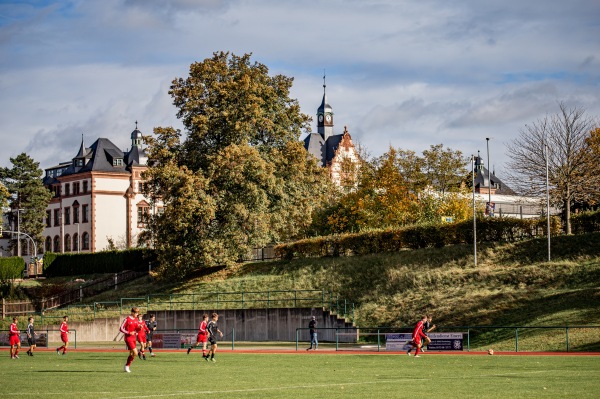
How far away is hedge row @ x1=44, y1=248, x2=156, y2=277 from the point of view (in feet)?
295

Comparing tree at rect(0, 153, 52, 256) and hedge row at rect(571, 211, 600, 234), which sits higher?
tree at rect(0, 153, 52, 256)

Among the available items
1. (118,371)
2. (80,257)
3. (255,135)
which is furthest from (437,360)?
(80,257)

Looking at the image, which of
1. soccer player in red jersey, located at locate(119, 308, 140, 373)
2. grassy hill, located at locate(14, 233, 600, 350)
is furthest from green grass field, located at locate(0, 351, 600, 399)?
grassy hill, located at locate(14, 233, 600, 350)

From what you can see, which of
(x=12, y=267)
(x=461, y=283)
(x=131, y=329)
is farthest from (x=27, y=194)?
(x=131, y=329)

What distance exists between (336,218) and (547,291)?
33350 mm

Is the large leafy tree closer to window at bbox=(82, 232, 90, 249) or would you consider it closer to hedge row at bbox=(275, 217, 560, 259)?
hedge row at bbox=(275, 217, 560, 259)

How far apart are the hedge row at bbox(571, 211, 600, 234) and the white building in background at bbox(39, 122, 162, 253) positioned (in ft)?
226

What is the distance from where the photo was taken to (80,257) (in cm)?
9725

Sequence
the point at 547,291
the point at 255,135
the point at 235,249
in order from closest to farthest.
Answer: the point at 547,291
the point at 235,249
the point at 255,135

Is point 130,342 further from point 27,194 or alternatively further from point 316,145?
point 316,145

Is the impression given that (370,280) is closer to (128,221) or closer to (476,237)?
(476,237)

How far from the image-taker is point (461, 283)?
57688 millimetres

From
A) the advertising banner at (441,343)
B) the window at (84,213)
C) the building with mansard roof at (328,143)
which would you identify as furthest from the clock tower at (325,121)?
the advertising banner at (441,343)

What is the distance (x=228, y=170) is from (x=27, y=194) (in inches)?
2363
